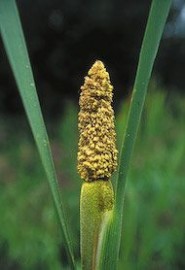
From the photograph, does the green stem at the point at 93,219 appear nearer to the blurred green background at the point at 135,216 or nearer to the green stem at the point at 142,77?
the green stem at the point at 142,77

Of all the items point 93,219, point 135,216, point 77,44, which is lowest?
point 135,216

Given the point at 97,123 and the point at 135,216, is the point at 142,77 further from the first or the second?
the point at 135,216

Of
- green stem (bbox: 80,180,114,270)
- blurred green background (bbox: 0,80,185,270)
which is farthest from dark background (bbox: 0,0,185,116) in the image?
green stem (bbox: 80,180,114,270)

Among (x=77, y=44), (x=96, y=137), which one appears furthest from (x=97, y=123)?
(x=77, y=44)

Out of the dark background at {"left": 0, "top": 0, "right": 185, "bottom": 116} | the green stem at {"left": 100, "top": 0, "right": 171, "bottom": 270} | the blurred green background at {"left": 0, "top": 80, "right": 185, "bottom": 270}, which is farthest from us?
the dark background at {"left": 0, "top": 0, "right": 185, "bottom": 116}

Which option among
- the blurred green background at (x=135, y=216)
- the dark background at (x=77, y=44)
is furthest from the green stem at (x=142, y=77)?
the dark background at (x=77, y=44)

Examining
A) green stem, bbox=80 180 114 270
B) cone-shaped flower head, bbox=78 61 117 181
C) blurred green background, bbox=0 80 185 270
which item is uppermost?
cone-shaped flower head, bbox=78 61 117 181

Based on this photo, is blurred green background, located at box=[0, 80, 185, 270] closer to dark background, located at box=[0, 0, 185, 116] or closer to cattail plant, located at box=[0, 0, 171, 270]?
cattail plant, located at box=[0, 0, 171, 270]
